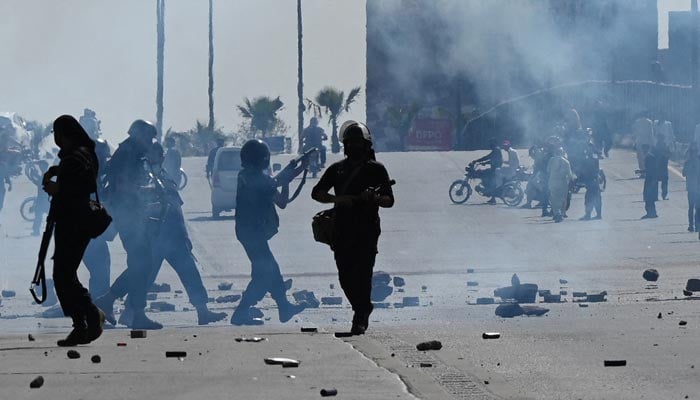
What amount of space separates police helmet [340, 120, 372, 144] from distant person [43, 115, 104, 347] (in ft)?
6.51

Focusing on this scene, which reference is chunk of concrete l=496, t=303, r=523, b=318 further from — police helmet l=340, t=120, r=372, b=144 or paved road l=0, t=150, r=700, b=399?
police helmet l=340, t=120, r=372, b=144

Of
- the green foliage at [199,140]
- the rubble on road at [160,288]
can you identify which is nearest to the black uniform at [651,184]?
the rubble on road at [160,288]

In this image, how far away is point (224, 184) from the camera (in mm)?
34125

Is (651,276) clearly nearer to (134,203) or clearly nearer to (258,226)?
(258,226)

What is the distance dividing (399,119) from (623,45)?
37903mm

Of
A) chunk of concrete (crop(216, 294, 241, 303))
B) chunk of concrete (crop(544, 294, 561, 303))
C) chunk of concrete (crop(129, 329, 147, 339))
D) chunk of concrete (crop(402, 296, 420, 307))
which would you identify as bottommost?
chunk of concrete (crop(216, 294, 241, 303))

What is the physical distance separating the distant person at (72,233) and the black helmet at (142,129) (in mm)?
3058

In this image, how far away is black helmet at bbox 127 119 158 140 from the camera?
14.3m

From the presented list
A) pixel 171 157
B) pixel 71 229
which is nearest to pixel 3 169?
pixel 171 157

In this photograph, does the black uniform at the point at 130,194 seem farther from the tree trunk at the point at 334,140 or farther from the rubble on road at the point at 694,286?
the tree trunk at the point at 334,140

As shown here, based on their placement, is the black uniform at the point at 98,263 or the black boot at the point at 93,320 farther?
the black uniform at the point at 98,263

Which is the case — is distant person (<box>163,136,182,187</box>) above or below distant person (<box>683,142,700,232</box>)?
above

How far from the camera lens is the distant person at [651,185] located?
103 ft

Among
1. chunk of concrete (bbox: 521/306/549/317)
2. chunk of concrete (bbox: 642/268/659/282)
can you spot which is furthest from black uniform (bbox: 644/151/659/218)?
chunk of concrete (bbox: 521/306/549/317)
